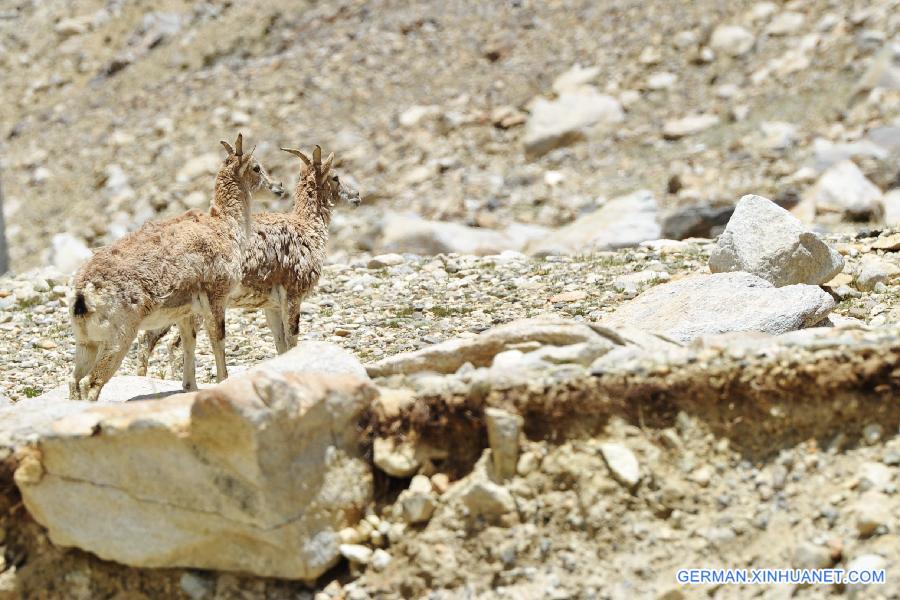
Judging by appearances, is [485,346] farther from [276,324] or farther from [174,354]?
[174,354]

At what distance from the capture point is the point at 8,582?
6.42m

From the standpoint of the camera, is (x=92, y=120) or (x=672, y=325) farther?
(x=92, y=120)

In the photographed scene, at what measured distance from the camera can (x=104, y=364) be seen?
335 inches

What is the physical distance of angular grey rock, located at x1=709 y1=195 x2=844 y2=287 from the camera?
34.9 ft

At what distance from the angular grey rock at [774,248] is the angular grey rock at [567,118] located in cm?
1207

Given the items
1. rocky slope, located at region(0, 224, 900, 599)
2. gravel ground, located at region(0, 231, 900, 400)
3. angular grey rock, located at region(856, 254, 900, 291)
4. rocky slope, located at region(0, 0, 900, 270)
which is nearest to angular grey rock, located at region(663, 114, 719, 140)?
rocky slope, located at region(0, 0, 900, 270)

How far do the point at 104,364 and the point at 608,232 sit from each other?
8477mm

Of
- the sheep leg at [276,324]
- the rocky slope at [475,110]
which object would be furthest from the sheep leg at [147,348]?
the rocky slope at [475,110]

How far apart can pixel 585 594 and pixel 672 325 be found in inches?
145

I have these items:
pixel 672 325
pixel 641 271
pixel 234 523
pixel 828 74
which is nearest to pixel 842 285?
pixel 641 271

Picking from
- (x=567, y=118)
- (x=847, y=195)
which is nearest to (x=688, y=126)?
(x=567, y=118)

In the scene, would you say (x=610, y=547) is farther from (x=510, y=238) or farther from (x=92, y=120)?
(x=92, y=120)

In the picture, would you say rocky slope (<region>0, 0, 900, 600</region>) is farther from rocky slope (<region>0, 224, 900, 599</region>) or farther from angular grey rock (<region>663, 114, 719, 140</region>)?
angular grey rock (<region>663, 114, 719, 140</region>)

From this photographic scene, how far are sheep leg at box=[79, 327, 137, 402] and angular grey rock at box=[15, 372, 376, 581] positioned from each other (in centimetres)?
205
